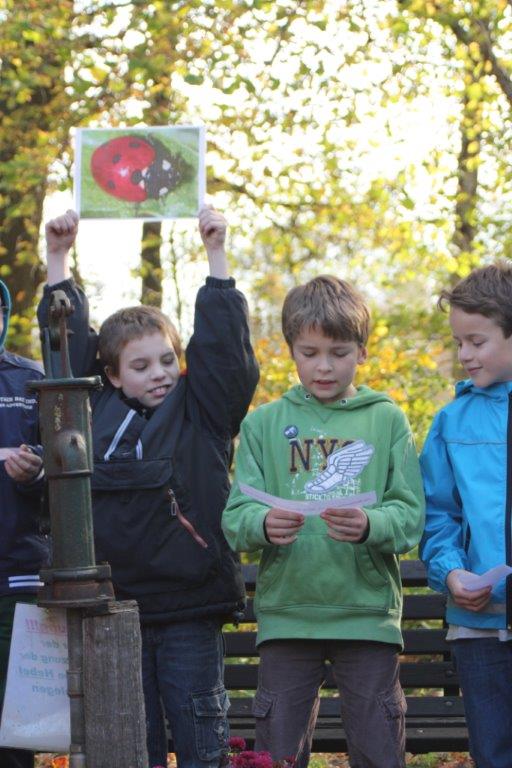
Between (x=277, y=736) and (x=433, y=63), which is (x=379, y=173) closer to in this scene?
(x=433, y=63)

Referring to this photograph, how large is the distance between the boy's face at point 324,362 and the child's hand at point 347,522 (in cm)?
44

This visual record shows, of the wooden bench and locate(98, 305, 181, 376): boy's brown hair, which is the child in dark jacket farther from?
the wooden bench

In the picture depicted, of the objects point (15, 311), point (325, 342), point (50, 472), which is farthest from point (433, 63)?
point (50, 472)

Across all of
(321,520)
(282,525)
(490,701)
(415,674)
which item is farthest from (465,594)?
(415,674)

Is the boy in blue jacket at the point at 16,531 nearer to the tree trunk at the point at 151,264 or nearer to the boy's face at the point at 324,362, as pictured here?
the boy's face at the point at 324,362

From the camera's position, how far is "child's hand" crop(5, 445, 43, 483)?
3.74 metres

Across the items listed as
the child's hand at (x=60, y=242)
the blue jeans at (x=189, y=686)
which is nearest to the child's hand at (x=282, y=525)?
the blue jeans at (x=189, y=686)

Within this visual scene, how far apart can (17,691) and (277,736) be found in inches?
32.1

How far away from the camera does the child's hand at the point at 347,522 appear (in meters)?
3.28

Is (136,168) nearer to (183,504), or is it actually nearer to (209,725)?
(183,504)

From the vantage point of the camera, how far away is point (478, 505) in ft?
11.6

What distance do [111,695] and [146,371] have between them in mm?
1296

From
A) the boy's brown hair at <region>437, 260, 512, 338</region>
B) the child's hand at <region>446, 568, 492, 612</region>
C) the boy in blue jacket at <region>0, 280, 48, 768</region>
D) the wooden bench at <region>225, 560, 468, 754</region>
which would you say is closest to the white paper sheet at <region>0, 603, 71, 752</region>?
the boy in blue jacket at <region>0, 280, 48, 768</region>

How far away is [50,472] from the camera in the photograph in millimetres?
2973
